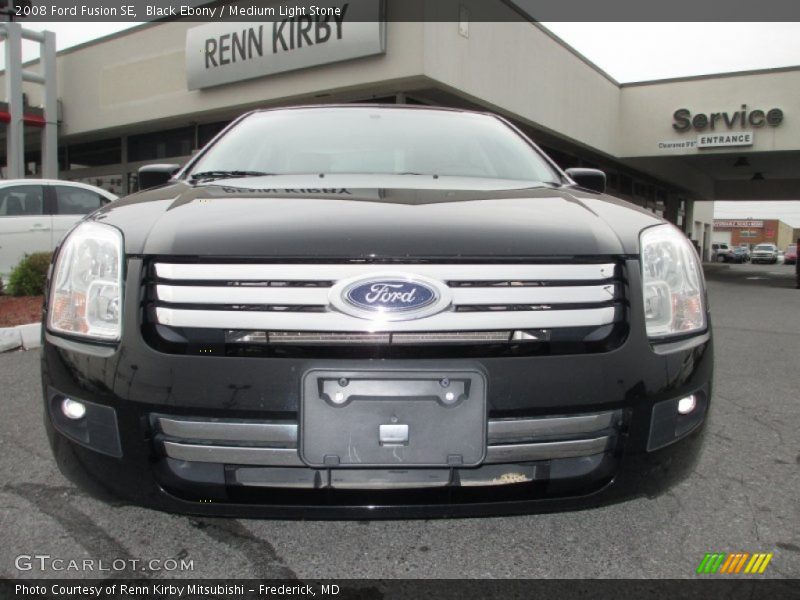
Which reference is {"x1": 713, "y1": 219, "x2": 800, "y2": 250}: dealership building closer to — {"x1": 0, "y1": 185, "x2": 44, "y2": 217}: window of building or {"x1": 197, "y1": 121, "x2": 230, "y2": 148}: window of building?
{"x1": 197, "y1": 121, "x2": 230, "y2": 148}: window of building

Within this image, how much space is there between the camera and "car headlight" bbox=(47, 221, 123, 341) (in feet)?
4.81

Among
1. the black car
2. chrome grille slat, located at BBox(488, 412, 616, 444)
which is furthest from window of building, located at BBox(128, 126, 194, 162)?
the black car

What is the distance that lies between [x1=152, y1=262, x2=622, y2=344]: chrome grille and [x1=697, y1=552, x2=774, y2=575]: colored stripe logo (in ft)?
2.63

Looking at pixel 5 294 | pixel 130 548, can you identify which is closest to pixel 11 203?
pixel 5 294

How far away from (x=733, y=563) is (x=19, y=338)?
454 cm

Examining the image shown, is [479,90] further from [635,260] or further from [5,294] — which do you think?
[635,260]

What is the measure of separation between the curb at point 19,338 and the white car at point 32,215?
10.7 ft

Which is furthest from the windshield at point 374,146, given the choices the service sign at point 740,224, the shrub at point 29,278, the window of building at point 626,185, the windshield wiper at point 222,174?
the service sign at point 740,224

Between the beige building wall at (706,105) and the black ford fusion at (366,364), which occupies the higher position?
the beige building wall at (706,105)

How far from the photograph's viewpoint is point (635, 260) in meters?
1.53

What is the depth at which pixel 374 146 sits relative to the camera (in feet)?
8.38

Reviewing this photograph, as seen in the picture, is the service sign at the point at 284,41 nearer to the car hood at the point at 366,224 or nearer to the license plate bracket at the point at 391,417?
the car hood at the point at 366,224

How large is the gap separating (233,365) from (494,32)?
1087cm

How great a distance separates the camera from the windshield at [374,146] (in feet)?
7.82
